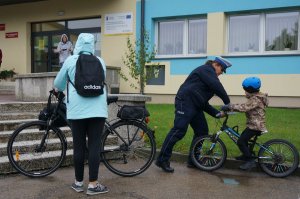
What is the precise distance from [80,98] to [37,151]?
60.5 inches

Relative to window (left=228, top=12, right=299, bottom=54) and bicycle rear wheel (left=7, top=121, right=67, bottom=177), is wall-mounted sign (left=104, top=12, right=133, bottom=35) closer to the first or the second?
window (left=228, top=12, right=299, bottom=54)

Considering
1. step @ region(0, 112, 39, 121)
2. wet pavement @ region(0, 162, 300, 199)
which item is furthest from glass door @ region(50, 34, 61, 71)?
wet pavement @ region(0, 162, 300, 199)

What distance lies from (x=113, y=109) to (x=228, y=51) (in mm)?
7509

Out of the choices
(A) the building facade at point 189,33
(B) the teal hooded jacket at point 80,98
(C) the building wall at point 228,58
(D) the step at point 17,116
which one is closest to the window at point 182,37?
(A) the building facade at point 189,33

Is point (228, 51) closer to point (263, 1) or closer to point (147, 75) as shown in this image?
point (263, 1)

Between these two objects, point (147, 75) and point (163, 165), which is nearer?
point (163, 165)

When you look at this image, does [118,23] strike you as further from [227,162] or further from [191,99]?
[227,162]

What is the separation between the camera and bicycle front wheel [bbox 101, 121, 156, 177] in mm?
5840

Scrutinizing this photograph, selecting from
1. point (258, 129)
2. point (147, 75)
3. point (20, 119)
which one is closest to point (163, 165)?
point (258, 129)

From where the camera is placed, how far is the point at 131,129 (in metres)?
5.96

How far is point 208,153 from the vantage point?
629 centimetres

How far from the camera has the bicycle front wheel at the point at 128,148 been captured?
5.84 m

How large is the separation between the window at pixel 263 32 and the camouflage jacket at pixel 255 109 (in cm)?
753

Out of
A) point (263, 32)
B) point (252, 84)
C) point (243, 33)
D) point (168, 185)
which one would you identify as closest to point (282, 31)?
point (263, 32)
